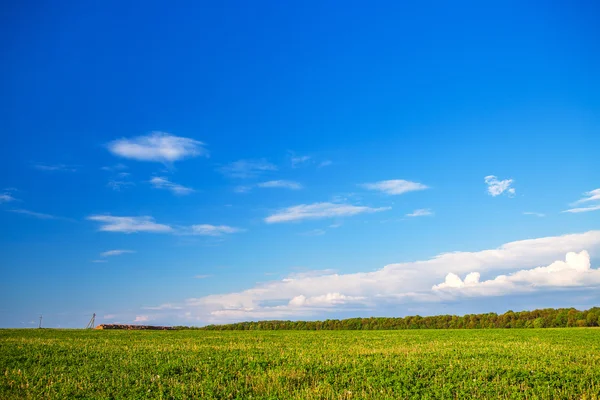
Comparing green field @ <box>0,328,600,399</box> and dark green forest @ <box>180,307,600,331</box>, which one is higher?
green field @ <box>0,328,600,399</box>

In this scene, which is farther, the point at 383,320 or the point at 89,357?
the point at 383,320

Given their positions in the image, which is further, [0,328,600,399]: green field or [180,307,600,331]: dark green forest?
[180,307,600,331]: dark green forest

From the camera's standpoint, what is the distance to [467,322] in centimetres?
9900

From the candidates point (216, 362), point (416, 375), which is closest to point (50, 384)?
point (216, 362)

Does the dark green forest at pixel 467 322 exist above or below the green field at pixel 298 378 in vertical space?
below

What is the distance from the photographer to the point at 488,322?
95.8 metres

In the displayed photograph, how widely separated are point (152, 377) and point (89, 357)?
28.2 ft

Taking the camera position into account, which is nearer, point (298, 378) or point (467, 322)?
point (298, 378)

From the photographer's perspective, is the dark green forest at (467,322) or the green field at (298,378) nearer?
the green field at (298,378)

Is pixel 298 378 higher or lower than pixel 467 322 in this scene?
higher

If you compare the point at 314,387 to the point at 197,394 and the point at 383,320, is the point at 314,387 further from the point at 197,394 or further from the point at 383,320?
the point at 383,320

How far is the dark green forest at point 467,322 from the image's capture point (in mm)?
89562

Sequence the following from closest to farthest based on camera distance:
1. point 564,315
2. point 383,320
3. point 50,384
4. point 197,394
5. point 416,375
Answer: point 197,394 → point 50,384 → point 416,375 → point 564,315 → point 383,320

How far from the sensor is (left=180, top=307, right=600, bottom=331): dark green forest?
8956cm
